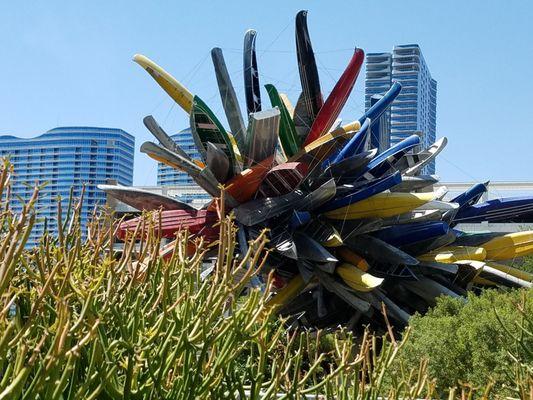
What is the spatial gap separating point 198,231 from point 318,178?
268 centimetres

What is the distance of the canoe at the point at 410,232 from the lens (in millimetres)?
17562

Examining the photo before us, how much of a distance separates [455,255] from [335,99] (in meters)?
4.39

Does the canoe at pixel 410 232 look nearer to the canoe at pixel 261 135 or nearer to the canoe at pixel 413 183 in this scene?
the canoe at pixel 413 183

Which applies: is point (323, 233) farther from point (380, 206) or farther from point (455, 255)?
point (455, 255)

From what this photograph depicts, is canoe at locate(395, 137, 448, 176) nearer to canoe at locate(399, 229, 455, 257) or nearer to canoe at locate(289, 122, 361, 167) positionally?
canoe at locate(399, 229, 455, 257)

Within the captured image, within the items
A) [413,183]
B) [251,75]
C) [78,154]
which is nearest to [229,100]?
[251,75]

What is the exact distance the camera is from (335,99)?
16891 millimetres

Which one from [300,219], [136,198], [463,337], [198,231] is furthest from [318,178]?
[463,337]

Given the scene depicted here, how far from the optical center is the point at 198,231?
54.4 feet

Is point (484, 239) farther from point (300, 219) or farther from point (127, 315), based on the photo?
point (127, 315)

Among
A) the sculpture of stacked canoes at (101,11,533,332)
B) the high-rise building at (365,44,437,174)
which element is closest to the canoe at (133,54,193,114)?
the sculpture of stacked canoes at (101,11,533,332)

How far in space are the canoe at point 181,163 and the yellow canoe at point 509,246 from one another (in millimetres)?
6964

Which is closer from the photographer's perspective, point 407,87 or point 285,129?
point 285,129

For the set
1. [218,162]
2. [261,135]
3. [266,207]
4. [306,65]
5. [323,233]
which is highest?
[306,65]
